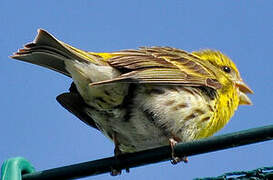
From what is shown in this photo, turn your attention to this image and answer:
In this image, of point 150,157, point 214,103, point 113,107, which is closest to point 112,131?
point 113,107

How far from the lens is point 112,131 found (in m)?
5.11

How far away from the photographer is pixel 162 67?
5.22 metres

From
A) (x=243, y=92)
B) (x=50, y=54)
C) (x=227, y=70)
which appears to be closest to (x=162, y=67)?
(x=50, y=54)

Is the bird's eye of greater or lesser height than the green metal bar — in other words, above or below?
above

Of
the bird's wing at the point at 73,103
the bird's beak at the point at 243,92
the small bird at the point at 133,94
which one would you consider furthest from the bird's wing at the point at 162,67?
the bird's beak at the point at 243,92

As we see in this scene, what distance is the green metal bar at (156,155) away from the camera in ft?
9.70

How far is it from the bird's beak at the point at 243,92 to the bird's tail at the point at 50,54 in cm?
224

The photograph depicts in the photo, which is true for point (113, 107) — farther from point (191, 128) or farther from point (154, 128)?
point (191, 128)

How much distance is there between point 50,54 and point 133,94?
2.80 ft

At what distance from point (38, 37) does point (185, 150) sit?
1.72 meters

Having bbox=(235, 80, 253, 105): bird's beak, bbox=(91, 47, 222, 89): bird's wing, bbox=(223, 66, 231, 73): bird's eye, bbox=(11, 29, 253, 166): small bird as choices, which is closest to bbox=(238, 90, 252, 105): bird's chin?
bbox=(235, 80, 253, 105): bird's beak

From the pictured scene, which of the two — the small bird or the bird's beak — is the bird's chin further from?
the small bird

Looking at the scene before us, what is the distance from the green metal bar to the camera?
9.70 ft

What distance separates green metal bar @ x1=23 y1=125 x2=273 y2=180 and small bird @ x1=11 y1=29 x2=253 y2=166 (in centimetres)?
95
